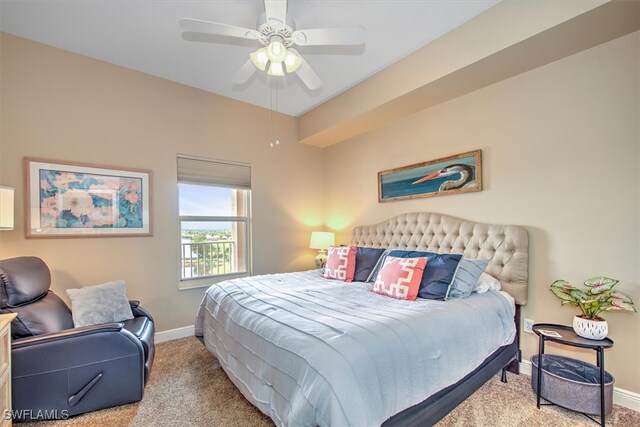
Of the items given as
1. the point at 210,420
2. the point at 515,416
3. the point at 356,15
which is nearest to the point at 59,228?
the point at 210,420

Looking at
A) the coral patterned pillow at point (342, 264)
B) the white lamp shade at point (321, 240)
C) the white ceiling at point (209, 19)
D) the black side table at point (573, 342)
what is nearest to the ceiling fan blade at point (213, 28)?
the white ceiling at point (209, 19)

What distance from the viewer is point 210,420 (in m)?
1.87

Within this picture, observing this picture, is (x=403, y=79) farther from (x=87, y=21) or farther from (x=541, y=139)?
(x=87, y=21)

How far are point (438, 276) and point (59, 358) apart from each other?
268 centimetres

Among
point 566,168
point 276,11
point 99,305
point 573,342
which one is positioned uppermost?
point 276,11

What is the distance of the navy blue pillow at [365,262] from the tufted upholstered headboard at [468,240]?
482 mm

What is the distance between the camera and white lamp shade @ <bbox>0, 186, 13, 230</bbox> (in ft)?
6.31

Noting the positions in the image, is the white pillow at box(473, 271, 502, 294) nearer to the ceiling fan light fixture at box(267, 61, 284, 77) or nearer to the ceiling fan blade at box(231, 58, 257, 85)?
the ceiling fan light fixture at box(267, 61, 284, 77)

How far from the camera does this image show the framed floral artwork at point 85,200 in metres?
2.60

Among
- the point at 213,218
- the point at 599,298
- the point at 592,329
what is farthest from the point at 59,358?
the point at 599,298

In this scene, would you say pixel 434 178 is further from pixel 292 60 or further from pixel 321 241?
pixel 292 60

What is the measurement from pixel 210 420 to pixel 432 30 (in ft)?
11.3

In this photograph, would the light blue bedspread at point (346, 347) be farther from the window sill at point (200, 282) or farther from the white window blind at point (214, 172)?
the white window blind at point (214, 172)

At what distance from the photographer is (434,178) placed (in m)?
3.18
